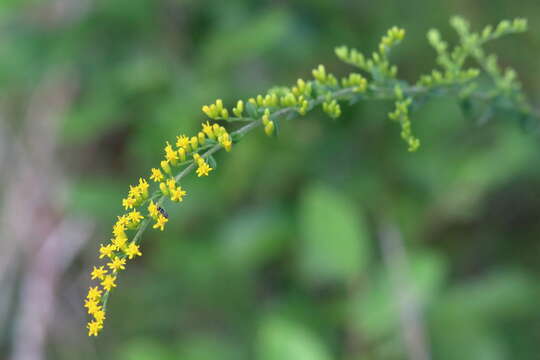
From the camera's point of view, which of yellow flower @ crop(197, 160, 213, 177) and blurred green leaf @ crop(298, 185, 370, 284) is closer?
yellow flower @ crop(197, 160, 213, 177)

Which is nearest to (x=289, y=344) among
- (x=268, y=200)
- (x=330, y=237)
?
(x=330, y=237)

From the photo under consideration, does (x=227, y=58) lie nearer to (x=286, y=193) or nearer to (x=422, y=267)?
(x=286, y=193)

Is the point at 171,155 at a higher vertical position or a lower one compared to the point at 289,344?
lower

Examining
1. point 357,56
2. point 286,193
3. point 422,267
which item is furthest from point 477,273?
point 357,56

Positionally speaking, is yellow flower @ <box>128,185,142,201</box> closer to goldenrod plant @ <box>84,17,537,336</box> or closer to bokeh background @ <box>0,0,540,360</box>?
goldenrod plant @ <box>84,17,537,336</box>

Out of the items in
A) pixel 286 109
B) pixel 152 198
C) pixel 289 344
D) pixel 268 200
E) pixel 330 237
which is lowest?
pixel 152 198

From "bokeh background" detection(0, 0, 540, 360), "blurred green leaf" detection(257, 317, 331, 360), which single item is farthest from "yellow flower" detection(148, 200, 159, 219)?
"bokeh background" detection(0, 0, 540, 360)

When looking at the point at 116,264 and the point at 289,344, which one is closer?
the point at 116,264

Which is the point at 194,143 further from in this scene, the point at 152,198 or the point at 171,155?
the point at 152,198
